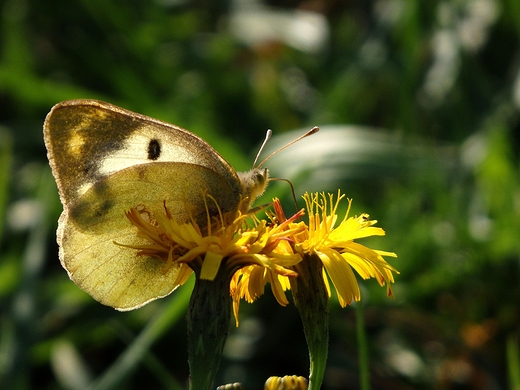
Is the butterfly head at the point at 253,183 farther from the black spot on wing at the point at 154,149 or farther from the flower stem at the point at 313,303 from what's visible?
the flower stem at the point at 313,303

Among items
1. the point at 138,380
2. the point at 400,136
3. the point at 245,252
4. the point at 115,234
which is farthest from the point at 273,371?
the point at 245,252

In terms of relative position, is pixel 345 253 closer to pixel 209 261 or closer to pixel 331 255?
pixel 331 255

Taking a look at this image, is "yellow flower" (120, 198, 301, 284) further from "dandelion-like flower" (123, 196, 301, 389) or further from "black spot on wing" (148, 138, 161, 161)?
"black spot on wing" (148, 138, 161, 161)

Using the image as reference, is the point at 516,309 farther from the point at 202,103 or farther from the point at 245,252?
the point at 202,103

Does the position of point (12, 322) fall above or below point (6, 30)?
below

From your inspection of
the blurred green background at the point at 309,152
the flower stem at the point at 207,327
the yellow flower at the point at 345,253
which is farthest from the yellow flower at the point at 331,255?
the blurred green background at the point at 309,152

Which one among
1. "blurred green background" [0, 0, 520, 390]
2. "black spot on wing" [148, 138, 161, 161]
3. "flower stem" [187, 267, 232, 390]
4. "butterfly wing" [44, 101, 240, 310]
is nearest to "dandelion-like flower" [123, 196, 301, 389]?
"flower stem" [187, 267, 232, 390]

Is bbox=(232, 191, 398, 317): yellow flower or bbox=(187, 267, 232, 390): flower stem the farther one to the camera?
bbox=(232, 191, 398, 317): yellow flower
